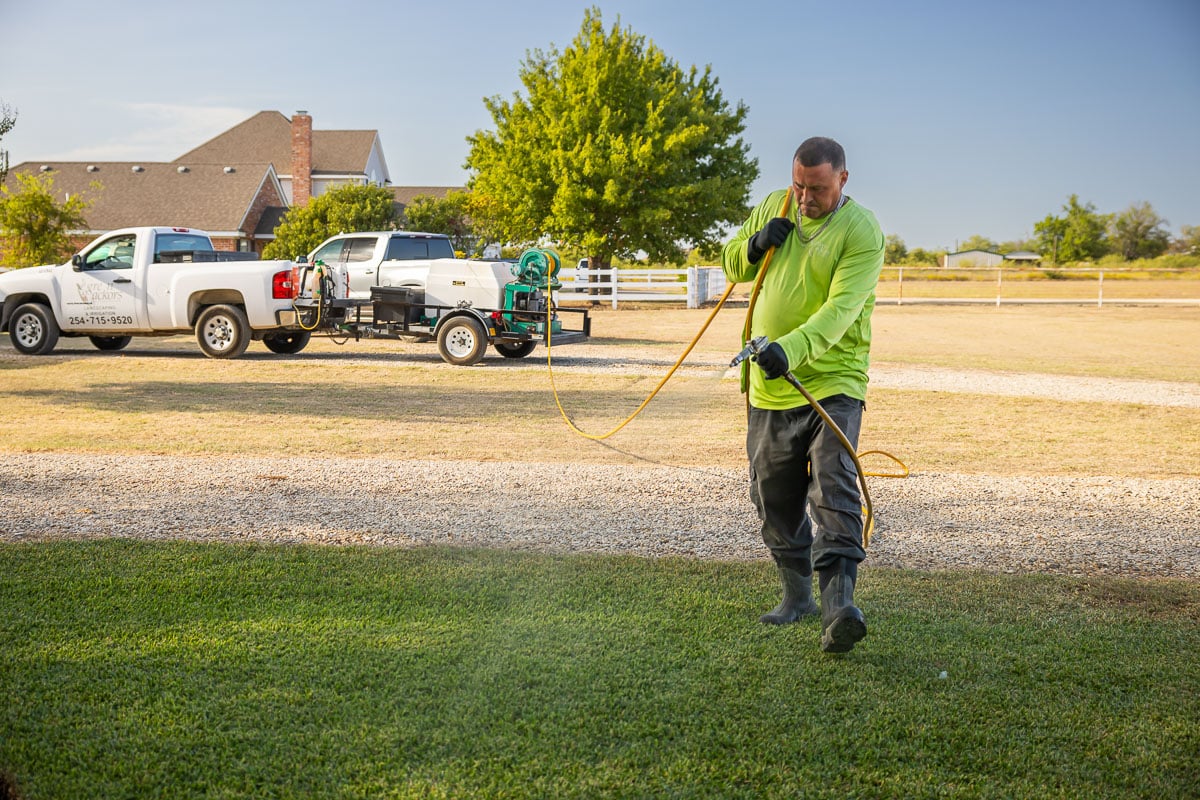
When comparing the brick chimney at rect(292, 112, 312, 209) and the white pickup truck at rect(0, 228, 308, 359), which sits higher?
the brick chimney at rect(292, 112, 312, 209)

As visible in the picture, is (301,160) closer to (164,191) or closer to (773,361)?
(164,191)

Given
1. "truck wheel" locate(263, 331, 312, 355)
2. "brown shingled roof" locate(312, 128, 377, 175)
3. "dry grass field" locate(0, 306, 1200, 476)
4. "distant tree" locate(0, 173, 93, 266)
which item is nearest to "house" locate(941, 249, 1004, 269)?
"brown shingled roof" locate(312, 128, 377, 175)

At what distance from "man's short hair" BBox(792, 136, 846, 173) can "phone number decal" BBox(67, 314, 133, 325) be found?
1511cm

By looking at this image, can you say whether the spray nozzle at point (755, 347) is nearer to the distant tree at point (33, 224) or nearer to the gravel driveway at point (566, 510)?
the gravel driveway at point (566, 510)

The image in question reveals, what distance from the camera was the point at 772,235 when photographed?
4.41 metres

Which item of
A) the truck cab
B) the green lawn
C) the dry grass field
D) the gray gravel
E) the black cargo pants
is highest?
the truck cab

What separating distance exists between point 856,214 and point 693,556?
2.34 metres

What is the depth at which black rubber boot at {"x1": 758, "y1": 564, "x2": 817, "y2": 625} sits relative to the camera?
4820 mm

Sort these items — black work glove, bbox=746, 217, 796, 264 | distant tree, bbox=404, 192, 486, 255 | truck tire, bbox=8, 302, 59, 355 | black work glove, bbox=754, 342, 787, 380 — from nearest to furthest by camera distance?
black work glove, bbox=754, 342, 787, 380, black work glove, bbox=746, 217, 796, 264, truck tire, bbox=8, 302, 59, 355, distant tree, bbox=404, 192, 486, 255

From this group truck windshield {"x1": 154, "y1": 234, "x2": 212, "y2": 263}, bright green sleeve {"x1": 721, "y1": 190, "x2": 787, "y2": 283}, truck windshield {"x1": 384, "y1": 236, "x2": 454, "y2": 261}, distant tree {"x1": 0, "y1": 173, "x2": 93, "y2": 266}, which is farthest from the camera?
distant tree {"x1": 0, "y1": 173, "x2": 93, "y2": 266}

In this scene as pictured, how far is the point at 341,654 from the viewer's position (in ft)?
14.4

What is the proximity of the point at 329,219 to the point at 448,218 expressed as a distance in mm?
7301

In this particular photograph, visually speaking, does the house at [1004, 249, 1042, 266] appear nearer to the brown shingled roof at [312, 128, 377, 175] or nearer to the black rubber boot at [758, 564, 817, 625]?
the brown shingled roof at [312, 128, 377, 175]

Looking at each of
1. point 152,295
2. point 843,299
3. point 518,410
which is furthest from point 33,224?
point 843,299
